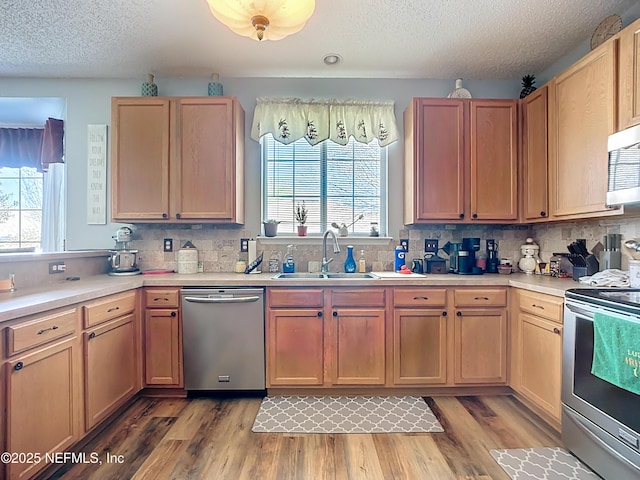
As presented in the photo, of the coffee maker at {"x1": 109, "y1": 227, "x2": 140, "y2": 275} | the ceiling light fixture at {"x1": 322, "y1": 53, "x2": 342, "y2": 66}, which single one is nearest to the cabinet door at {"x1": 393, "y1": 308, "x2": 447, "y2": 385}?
the ceiling light fixture at {"x1": 322, "y1": 53, "x2": 342, "y2": 66}

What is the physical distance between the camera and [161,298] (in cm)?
245

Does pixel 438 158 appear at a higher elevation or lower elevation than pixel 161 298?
higher

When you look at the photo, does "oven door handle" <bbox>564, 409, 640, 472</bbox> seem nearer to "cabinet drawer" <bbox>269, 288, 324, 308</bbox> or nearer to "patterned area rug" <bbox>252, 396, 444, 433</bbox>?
"patterned area rug" <bbox>252, 396, 444, 433</bbox>

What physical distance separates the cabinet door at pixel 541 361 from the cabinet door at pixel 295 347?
145 cm

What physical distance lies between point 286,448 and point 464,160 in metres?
2.54

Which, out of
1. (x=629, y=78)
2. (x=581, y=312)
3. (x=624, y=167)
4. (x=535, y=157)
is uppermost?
(x=629, y=78)

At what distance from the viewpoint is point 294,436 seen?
1.97 m

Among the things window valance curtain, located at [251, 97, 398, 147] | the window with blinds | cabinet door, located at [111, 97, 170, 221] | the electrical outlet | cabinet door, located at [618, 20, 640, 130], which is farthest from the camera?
the window with blinds

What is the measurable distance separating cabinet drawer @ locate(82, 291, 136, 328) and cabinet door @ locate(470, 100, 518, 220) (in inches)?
111

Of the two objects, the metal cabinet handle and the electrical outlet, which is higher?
the electrical outlet

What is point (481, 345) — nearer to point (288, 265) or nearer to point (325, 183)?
point (288, 265)

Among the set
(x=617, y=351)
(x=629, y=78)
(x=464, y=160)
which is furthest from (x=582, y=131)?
(x=617, y=351)

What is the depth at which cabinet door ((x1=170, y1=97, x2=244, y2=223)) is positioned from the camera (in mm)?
2723

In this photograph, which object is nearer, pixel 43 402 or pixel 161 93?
pixel 43 402
